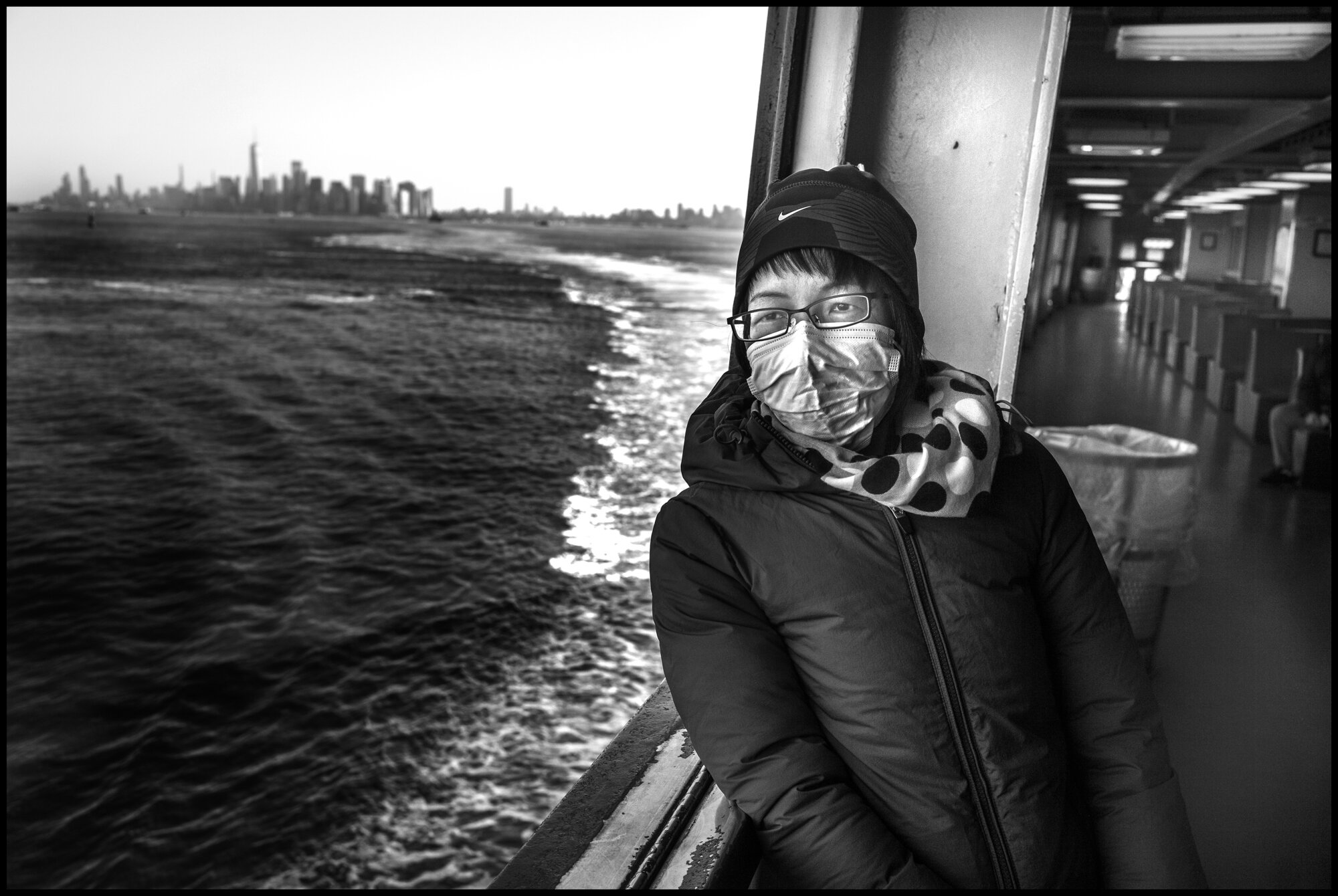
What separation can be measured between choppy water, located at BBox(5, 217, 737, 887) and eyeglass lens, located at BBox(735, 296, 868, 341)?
53.1 inches

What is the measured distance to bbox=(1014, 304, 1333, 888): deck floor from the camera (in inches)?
116

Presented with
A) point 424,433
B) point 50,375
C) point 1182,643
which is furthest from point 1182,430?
point 50,375

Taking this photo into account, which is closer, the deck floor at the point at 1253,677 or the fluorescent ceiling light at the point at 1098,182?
the deck floor at the point at 1253,677

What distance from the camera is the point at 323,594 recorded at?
19.9 m

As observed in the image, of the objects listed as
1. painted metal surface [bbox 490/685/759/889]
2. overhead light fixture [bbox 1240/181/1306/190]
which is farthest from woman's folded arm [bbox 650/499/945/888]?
overhead light fixture [bbox 1240/181/1306/190]

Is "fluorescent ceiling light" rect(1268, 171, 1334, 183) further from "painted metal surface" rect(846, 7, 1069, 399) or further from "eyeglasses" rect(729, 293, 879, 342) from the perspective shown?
"eyeglasses" rect(729, 293, 879, 342)

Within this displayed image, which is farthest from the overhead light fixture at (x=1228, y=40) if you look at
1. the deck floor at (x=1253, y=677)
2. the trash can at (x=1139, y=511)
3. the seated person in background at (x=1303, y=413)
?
the seated person in background at (x=1303, y=413)

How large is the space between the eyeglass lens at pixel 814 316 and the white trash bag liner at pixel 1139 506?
8.46ft

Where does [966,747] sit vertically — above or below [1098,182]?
below

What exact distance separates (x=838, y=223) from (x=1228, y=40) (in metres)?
3.54

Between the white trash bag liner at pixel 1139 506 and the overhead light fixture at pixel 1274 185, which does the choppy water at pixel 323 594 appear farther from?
the overhead light fixture at pixel 1274 185

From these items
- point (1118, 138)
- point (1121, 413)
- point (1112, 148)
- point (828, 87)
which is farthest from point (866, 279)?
point (1121, 413)

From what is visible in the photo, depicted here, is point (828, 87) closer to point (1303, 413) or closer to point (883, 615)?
point (883, 615)

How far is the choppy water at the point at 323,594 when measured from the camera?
13.7m
